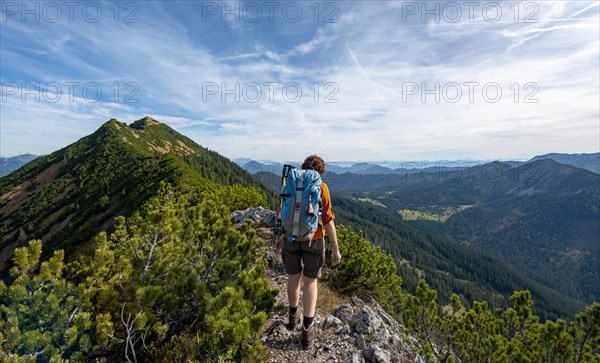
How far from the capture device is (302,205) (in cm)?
573

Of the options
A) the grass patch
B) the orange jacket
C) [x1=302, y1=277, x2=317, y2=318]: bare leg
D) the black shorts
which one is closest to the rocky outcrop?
the grass patch

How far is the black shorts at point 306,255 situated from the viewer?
601 centimetres

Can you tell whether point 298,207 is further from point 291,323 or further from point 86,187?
point 86,187

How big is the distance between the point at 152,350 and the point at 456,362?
8141 mm

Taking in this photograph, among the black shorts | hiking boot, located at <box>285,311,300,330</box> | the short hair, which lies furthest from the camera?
hiking boot, located at <box>285,311,300,330</box>

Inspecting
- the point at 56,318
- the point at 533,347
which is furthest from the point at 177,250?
the point at 533,347

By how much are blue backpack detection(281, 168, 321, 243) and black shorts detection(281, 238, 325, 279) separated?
24 cm

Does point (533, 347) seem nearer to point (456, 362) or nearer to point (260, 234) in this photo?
point (456, 362)

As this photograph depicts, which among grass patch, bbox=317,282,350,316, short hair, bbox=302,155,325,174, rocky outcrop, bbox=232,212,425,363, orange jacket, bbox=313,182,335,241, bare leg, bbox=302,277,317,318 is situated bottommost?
grass patch, bbox=317,282,350,316

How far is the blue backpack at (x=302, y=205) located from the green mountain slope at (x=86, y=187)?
62.1 ft

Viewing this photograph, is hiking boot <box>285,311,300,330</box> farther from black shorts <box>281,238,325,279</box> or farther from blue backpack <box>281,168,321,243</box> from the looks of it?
blue backpack <box>281,168,321,243</box>

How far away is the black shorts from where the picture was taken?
6008mm

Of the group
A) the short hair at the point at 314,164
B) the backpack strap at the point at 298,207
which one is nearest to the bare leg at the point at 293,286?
the backpack strap at the point at 298,207

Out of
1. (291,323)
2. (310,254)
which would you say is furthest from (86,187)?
(310,254)
